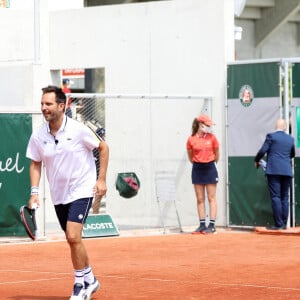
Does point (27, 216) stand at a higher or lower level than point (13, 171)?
lower

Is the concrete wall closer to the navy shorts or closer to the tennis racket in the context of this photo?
the tennis racket

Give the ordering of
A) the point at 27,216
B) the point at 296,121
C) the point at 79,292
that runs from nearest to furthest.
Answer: the point at 79,292, the point at 27,216, the point at 296,121

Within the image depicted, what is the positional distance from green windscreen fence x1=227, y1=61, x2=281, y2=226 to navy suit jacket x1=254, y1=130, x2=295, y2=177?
0.67m

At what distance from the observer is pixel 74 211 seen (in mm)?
10406

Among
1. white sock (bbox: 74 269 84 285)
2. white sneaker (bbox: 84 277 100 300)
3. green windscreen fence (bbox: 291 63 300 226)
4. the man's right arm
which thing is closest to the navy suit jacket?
green windscreen fence (bbox: 291 63 300 226)

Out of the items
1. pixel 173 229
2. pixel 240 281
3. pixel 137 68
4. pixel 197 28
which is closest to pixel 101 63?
pixel 137 68

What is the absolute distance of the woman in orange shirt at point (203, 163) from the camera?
1872cm

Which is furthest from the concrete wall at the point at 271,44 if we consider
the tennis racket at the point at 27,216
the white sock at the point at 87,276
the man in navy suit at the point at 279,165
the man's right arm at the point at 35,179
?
the white sock at the point at 87,276

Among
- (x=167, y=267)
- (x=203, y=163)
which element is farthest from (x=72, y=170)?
(x=203, y=163)

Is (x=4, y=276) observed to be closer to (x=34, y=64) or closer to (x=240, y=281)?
(x=240, y=281)

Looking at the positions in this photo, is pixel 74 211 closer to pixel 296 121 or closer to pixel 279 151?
pixel 279 151

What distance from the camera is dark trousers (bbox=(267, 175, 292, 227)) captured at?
18.6m

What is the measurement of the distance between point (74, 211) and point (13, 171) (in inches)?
287

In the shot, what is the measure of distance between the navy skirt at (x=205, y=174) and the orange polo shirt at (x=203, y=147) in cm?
14
